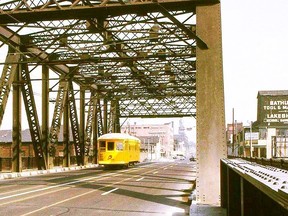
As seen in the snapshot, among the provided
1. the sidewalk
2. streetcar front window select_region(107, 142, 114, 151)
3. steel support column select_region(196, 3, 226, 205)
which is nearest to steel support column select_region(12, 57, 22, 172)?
streetcar front window select_region(107, 142, 114, 151)

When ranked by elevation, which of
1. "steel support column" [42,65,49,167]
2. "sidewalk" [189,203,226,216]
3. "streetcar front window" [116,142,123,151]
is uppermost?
"steel support column" [42,65,49,167]

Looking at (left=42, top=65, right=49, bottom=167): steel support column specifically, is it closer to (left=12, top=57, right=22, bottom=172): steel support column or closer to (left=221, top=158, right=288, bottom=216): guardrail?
(left=12, top=57, right=22, bottom=172): steel support column

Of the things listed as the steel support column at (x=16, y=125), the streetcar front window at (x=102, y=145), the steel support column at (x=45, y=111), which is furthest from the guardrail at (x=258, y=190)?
the streetcar front window at (x=102, y=145)

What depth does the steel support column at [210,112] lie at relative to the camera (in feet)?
37.6

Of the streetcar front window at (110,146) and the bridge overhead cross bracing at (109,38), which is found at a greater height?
the bridge overhead cross bracing at (109,38)

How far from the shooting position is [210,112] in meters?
11.9

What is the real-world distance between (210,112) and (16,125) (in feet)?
56.4

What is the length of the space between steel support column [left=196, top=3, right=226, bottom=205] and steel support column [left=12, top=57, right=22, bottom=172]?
656 inches

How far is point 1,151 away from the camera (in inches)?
2301

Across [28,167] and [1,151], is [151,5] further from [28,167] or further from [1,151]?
[1,151]

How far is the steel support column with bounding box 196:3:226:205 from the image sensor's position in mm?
11445

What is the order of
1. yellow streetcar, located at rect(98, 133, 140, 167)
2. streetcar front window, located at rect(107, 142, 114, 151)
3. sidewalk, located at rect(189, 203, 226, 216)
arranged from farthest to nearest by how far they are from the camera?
streetcar front window, located at rect(107, 142, 114, 151), yellow streetcar, located at rect(98, 133, 140, 167), sidewalk, located at rect(189, 203, 226, 216)

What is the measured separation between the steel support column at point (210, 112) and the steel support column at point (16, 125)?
16.7m

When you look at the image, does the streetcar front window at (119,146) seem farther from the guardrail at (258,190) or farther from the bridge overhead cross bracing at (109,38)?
the guardrail at (258,190)
